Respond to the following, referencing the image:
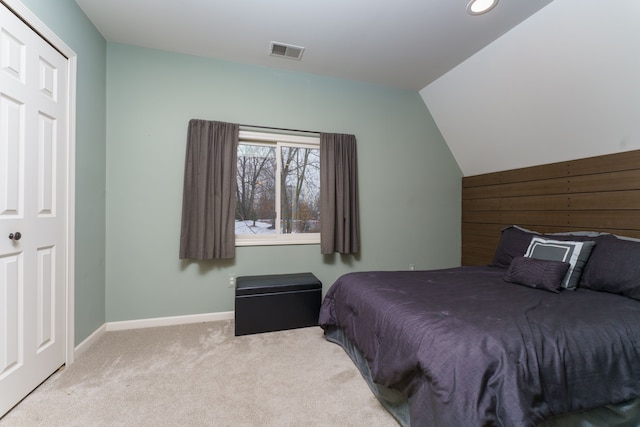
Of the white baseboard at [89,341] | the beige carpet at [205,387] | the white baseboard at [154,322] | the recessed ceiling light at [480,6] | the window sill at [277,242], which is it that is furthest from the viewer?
the window sill at [277,242]

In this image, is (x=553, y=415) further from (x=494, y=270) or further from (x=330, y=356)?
(x=494, y=270)

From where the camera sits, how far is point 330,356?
2.08 meters

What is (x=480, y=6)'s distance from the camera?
1.92m

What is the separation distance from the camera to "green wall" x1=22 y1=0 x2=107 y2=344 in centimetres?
198

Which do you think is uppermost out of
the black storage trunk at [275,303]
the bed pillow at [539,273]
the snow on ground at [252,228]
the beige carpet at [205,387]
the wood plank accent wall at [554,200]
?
the wood plank accent wall at [554,200]

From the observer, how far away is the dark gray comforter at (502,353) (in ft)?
3.34

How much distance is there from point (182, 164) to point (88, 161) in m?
0.71

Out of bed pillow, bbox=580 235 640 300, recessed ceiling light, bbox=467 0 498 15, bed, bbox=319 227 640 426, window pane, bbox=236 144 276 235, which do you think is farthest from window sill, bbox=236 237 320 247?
recessed ceiling light, bbox=467 0 498 15

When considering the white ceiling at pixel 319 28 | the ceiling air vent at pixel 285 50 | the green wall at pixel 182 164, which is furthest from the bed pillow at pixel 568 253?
the ceiling air vent at pixel 285 50

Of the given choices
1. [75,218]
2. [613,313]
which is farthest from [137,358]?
[613,313]

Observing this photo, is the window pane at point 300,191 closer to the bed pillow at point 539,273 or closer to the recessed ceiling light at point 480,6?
the recessed ceiling light at point 480,6

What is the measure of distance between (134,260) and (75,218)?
69 cm

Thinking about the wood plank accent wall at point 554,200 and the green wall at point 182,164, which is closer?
the wood plank accent wall at point 554,200

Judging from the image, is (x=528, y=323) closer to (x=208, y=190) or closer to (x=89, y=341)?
(x=208, y=190)
